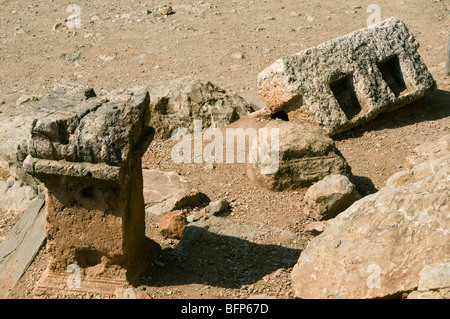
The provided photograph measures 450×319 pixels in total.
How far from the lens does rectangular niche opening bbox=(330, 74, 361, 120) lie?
25.4 ft

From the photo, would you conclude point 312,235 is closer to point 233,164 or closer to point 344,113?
point 233,164

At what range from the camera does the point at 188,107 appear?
7.86 m

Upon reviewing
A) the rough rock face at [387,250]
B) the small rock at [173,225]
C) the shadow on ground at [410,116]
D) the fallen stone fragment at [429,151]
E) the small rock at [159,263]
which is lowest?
the shadow on ground at [410,116]

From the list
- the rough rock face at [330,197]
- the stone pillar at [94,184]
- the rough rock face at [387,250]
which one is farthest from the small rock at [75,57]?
the rough rock face at [387,250]

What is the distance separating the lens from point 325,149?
21.3ft

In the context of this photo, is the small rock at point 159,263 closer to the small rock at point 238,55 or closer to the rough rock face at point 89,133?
the rough rock face at point 89,133

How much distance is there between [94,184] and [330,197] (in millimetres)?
2682

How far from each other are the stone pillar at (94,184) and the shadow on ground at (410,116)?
3.91 m

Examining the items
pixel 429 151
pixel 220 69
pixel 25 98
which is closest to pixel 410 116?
pixel 429 151

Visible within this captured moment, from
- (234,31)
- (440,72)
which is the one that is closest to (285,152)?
(440,72)

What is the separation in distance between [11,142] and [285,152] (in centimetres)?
336

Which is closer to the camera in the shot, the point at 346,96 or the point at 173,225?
the point at 173,225

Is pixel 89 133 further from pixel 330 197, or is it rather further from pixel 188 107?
pixel 188 107

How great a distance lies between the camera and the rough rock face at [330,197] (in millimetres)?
5926
